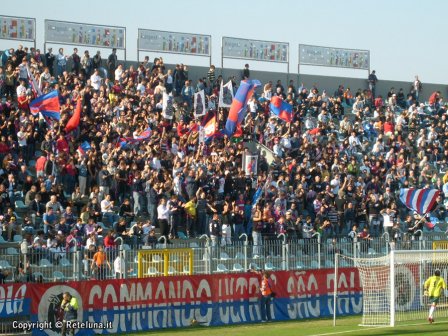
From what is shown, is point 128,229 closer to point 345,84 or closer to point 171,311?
point 171,311

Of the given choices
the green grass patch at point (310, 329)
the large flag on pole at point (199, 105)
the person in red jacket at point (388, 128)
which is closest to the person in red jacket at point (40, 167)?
the green grass patch at point (310, 329)

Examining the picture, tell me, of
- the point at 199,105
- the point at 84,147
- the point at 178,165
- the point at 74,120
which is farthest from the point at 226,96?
the point at 74,120

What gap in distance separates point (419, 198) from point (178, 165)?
1107 centimetres

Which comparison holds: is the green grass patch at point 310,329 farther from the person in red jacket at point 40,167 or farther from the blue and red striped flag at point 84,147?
the blue and red striped flag at point 84,147

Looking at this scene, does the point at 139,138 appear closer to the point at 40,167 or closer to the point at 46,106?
the point at 46,106

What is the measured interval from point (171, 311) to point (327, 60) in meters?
31.9

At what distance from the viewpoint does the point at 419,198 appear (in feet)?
141

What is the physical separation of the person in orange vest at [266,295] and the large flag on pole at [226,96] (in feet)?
38.6

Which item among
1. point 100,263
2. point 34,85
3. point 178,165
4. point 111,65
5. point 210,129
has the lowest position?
point 100,263

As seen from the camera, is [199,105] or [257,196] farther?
[199,105]

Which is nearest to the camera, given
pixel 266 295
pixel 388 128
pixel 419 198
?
pixel 266 295

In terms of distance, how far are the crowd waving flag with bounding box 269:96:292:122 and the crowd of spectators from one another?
0.81m

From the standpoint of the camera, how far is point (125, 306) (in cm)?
3058

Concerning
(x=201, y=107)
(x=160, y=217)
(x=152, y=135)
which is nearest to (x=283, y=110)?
(x=201, y=107)
